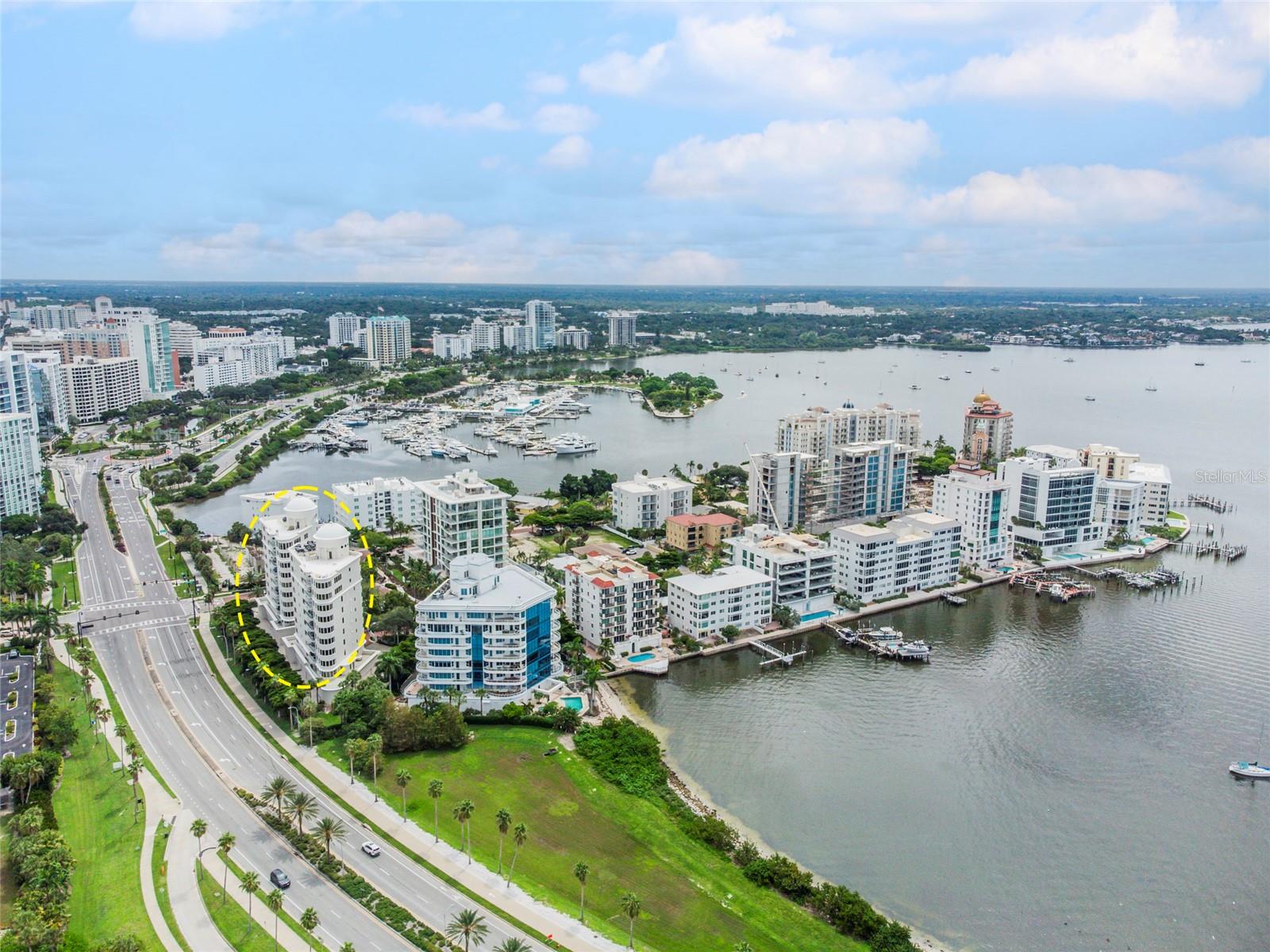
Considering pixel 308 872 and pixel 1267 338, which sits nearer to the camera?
pixel 308 872

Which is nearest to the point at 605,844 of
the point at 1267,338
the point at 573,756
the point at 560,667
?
the point at 573,756

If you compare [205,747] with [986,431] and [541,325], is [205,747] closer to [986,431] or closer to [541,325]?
[986,431]

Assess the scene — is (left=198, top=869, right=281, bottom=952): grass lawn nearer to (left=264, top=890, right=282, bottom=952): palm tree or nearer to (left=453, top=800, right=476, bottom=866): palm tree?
(left=264, top=890, right=282, bottom=952): palm tree

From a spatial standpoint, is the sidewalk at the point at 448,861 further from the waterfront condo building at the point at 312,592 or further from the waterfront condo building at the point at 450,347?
the waterfront condo building at the point at 450,347

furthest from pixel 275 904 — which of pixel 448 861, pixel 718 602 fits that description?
pixel 718 602

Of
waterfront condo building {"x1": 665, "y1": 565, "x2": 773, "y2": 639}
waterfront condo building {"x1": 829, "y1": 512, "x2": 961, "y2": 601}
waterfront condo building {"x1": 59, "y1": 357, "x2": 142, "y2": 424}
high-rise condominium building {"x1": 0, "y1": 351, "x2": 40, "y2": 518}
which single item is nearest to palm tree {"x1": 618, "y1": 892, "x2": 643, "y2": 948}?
waterfront condo building {"x1": 665, "y1": 565, "x2": 773, "y2": 639}

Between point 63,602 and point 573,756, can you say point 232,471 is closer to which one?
point 63,602
